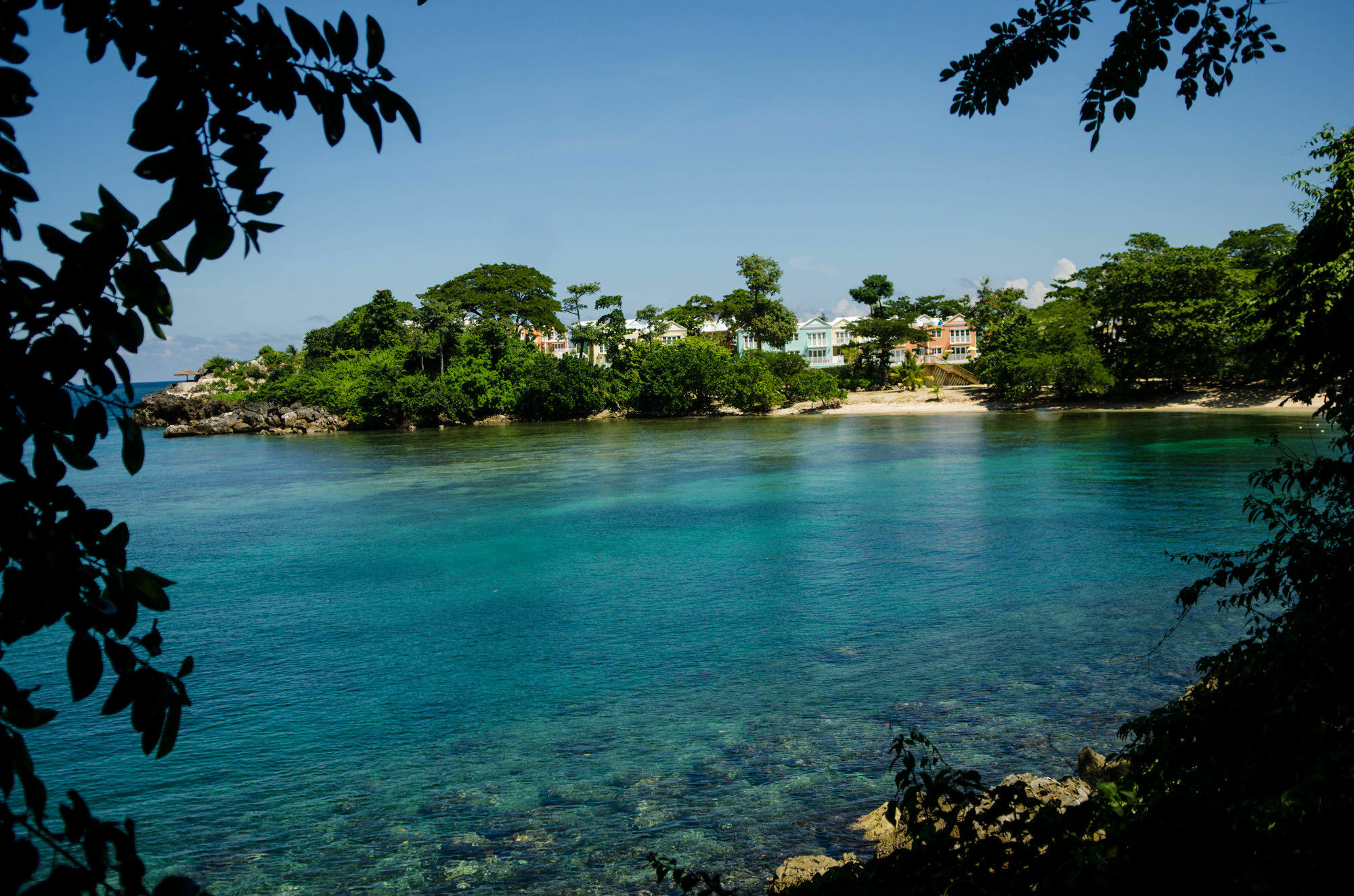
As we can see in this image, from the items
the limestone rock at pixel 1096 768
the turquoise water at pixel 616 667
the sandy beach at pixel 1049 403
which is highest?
the sandy beach at pixel 1049 403

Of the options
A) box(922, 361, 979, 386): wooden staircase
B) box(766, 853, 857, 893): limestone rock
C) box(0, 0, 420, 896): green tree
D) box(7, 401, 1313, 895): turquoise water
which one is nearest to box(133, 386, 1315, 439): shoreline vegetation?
box(922, 361, 979, 386): wooden staircase

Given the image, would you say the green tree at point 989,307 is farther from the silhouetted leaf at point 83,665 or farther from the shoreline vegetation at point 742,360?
the silhouetted leaf at point 83,665

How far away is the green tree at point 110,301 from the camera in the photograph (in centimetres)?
176

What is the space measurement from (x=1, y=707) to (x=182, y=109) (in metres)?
1.41

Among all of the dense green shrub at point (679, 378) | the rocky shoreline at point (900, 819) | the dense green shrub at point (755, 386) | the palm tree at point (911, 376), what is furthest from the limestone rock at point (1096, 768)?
the palm tree at point (911, 376)

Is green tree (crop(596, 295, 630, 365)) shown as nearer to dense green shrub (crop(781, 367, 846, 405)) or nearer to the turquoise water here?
dense green shrub (crop(781, 367, 846, 405))

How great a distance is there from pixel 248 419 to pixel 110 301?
7775 centimetres

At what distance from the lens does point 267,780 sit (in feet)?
29.6

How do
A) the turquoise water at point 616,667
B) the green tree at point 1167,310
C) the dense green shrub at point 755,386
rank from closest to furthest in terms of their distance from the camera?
the turquoise water at point 616,667
the green tree at point 1167,310
the dense green shrub at point 755,386

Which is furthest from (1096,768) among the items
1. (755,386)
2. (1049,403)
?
(755,386)

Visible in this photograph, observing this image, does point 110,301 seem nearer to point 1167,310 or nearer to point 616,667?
point 616,667

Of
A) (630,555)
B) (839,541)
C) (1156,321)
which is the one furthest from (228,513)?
(1156,321)

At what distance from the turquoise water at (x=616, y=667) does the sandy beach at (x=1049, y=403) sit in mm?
27997

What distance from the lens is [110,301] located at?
1.86m
